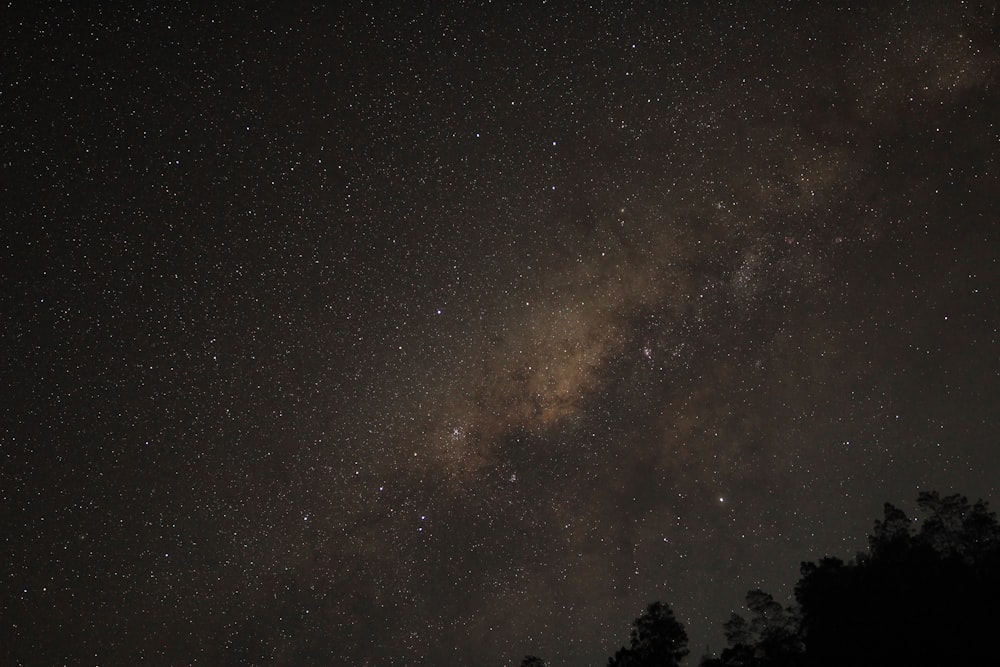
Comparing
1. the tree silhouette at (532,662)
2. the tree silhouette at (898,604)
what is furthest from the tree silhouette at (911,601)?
the tree silhouette at (532,662)

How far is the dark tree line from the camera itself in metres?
23.2

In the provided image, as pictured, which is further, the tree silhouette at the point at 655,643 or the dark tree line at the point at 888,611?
the tree silhouette at the point at 655,643

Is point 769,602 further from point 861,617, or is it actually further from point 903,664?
point 903,664

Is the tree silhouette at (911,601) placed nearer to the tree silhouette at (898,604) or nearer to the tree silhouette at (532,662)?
the tree silhouette at (898,604)

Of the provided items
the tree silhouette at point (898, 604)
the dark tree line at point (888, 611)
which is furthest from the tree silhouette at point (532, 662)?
the tree silhouette at point (898, 604)

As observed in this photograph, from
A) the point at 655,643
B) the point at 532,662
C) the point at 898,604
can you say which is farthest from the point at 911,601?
the point at 532,662

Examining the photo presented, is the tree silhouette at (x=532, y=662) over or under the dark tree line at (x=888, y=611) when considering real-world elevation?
over

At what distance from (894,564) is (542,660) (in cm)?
1405

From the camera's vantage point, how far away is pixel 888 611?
2484 centimetres

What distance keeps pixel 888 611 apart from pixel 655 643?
8.36m

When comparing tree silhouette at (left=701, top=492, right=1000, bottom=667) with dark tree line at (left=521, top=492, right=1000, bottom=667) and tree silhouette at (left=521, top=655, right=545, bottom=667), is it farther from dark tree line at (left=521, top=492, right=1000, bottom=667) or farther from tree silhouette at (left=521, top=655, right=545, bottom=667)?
tree silhouette at (left=521, top=655, right=545, bottom=667)

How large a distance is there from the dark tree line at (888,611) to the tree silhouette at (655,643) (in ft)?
0.12

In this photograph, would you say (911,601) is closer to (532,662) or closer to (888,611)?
(888,611)

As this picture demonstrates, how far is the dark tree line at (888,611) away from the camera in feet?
76.1
